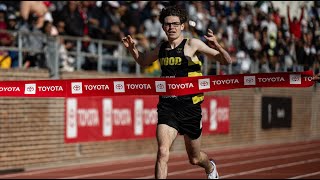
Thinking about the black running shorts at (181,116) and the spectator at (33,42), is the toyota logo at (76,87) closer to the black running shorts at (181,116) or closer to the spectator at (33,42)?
the black running shorts at (181,116)

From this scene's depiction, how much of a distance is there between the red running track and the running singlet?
7.04m

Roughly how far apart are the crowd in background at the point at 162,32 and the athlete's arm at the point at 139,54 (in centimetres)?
821

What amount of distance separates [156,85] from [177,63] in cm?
37

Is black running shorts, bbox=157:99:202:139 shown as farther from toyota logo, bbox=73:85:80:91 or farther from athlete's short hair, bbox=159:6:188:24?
toyota logo, bbox=73:85:80:91

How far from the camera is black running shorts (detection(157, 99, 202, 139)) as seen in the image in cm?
905

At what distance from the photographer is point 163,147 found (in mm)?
8781

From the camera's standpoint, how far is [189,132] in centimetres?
925

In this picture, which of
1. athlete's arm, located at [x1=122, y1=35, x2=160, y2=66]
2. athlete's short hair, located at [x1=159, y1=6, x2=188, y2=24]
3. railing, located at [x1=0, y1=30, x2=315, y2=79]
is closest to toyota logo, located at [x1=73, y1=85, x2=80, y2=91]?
athlete's arm, located at [x1=122, y1=35, x2=160, y2=66]

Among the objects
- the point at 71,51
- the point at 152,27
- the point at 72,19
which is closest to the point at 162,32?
the point at 152,27

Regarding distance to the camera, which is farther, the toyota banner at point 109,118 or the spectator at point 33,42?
the toyota banner at point 109,118

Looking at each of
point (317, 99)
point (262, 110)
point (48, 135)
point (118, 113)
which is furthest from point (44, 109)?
point (317, 99)

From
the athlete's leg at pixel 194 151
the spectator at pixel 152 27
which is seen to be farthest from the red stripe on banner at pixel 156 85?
the spectator at pixel 152 27

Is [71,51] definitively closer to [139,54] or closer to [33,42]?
[33,42]

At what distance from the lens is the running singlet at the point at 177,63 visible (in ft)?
29.2
